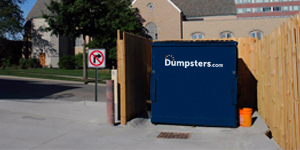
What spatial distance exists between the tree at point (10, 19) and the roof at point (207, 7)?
24.6 m

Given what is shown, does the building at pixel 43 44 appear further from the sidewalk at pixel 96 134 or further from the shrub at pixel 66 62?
the sidewalk at pixel 96 134

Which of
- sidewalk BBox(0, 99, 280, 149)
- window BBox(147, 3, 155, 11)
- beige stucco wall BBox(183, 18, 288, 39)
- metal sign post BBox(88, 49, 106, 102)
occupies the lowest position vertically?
sidewalk BBox(0, 99, 280, 149)

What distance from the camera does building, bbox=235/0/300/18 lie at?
3605 inches

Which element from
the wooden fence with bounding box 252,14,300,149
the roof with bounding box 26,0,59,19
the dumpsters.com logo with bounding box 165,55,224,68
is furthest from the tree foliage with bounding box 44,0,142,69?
the roof with bounding box 26,0,59,19

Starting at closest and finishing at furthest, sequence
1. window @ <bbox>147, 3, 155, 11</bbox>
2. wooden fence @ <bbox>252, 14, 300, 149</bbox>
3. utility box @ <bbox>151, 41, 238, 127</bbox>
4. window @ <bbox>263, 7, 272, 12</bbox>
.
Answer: wooden fence @ <bbox>252, 14, 300, 149</bbox>, utility box @ <bbox>151, 41, 238, 127</bbox>, window @ <bbox>147, 3, 155, 11</bbox>, window @ <bbox>263, 7, 272, 12</bbox>

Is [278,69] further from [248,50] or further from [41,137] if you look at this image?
[41,137]

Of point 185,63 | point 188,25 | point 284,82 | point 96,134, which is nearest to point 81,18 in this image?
point 185,63

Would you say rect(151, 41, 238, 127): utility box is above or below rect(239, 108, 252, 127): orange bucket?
above

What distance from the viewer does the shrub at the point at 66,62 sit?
40.4m

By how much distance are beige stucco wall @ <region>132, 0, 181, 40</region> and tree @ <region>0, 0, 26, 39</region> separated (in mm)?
15825

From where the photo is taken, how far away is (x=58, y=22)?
2420 cm

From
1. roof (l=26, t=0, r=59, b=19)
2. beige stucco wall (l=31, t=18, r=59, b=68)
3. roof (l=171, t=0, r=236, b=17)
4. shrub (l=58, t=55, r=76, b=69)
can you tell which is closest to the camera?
shrub (l=58, t=55, r=76, b=69)

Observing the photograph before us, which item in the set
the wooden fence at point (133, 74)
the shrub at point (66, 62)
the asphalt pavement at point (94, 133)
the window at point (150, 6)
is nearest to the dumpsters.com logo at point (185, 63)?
the wooden fence at point (133, 74)

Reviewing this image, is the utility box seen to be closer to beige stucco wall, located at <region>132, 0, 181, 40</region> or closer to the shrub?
the shrub
